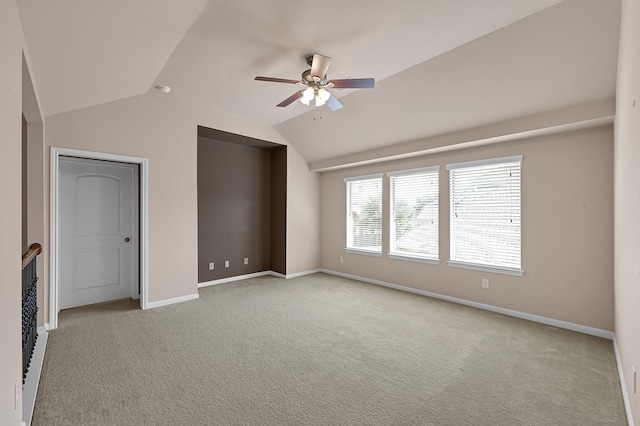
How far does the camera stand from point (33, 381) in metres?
2.33

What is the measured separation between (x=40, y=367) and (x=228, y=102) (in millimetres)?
3663

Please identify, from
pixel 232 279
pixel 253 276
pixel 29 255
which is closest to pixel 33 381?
pixel 29 255

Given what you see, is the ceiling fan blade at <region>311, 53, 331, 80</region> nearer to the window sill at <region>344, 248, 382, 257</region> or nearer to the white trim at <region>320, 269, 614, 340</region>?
the window sill at <region>344, 248, 382, 257</region>

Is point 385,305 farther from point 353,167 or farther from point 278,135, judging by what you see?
point 278,135

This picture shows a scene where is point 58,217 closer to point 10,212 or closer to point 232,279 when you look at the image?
point 10,212

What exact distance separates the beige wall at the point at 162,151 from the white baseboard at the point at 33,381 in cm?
126

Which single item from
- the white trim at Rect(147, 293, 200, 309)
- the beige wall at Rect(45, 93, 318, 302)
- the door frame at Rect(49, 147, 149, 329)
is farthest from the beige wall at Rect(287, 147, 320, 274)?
the door frame at Rect(49, 147, 149, 329)

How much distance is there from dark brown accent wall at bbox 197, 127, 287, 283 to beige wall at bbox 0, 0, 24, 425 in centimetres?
340

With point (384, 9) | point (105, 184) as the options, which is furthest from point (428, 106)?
point (105, 184)

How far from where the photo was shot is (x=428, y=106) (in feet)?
13.0

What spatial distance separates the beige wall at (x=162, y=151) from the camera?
3779 millimetres

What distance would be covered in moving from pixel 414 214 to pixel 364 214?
1084 millimetres

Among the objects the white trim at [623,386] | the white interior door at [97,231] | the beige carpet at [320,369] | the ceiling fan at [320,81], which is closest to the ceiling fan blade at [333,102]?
the ceiling fan at [320,81]

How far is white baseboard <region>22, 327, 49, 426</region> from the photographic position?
1.98m
